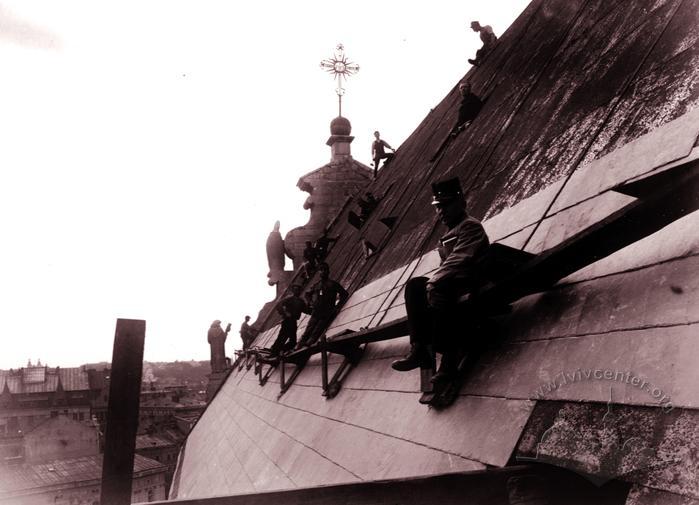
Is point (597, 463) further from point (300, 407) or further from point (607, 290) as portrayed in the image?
point (300, 407)

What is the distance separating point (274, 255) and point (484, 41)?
1739 cm

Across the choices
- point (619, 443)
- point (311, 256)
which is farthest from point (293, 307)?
point (619, 443)

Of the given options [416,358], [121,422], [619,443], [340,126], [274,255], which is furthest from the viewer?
[340,126]

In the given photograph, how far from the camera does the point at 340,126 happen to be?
2902cm

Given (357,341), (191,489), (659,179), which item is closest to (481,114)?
(357,341)

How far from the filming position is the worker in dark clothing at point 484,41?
12.9m

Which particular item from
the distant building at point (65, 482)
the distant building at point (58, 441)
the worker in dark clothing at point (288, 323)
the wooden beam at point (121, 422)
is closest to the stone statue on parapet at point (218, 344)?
the distant building at point (65, 482)

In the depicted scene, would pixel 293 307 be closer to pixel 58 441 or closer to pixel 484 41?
pixel 484 41

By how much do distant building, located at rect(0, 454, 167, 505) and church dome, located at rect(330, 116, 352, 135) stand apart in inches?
1085

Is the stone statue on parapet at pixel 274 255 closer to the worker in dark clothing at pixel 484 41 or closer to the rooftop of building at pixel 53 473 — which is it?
the worker in dark clothing at pixel 484 41

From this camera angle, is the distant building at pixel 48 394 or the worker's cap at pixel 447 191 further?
the distant building at pixel 48 394

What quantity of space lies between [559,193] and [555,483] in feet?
Result: 8.48

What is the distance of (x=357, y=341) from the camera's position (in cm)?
602

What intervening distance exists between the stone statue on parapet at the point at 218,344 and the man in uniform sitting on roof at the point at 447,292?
3247cm
